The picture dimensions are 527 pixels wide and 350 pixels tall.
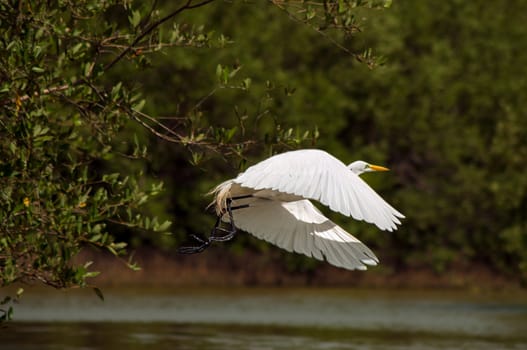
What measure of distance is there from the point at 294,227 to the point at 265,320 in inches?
560

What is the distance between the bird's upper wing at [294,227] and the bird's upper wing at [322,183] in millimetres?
746

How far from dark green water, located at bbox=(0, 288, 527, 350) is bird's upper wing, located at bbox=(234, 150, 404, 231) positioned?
10578mm

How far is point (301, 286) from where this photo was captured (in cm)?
3266

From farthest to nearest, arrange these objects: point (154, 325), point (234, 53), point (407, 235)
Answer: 1. point (407, 235)
2. point (234, 53)
3. point (154, 325)

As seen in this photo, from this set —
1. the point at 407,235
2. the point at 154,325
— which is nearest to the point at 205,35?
the point at 154,325

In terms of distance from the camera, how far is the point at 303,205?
8.67m

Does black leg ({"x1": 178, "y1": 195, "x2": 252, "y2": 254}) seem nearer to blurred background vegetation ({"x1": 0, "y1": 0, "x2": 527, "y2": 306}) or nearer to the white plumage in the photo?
the white plumage

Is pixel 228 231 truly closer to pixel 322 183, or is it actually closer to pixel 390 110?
pixel 322 183

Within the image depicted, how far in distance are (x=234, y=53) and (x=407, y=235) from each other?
24.6 feet

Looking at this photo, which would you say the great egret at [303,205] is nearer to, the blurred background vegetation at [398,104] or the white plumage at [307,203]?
the white plumage at [307,203]

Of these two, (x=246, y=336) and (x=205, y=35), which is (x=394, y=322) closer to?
(x=246, y=336)

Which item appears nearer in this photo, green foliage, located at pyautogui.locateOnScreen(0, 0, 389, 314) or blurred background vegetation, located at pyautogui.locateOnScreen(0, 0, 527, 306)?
green foliage, located at pyautogui.locateOnScreen(0, 0, 389, 314)

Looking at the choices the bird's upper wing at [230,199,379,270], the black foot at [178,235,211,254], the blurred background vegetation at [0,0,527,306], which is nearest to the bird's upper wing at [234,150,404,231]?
the black foot at [178,235,211,254]

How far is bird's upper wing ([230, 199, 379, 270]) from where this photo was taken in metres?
8.30
